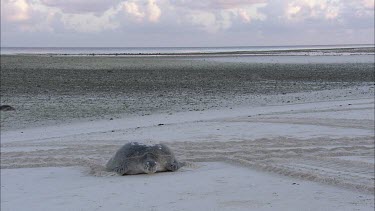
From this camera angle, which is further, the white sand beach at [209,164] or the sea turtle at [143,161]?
the sea turtle at [143,161]

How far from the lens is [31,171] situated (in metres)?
10.2

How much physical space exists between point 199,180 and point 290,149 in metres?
3.40

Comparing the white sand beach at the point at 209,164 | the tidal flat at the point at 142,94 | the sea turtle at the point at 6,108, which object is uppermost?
the white sand beach at the point at 209,164

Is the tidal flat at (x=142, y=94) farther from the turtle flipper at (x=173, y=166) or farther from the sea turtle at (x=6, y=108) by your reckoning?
the turtle flipper at (x=173, y=166)

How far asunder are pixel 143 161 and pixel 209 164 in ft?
4.68

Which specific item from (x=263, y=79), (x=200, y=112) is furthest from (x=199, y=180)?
(x=263, y=79)

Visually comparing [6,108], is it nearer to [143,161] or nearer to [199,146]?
[199,146]

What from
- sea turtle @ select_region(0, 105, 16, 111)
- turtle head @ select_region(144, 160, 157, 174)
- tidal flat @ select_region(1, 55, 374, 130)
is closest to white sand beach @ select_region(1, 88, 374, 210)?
turtle head @ select_region(144, 160, 157, 174)

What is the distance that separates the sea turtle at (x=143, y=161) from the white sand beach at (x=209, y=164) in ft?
0.62

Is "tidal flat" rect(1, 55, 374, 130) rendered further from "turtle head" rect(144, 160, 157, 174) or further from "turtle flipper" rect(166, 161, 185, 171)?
"turtle flipper" rect(166, 161, 185, 171)

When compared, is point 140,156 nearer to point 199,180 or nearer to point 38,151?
point 199,180

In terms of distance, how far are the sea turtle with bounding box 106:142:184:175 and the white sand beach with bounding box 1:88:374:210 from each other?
0.19 metres

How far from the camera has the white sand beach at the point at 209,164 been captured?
7727mm

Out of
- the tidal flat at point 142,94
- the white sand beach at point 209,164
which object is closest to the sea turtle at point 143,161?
the white sand beach at point 209,164
